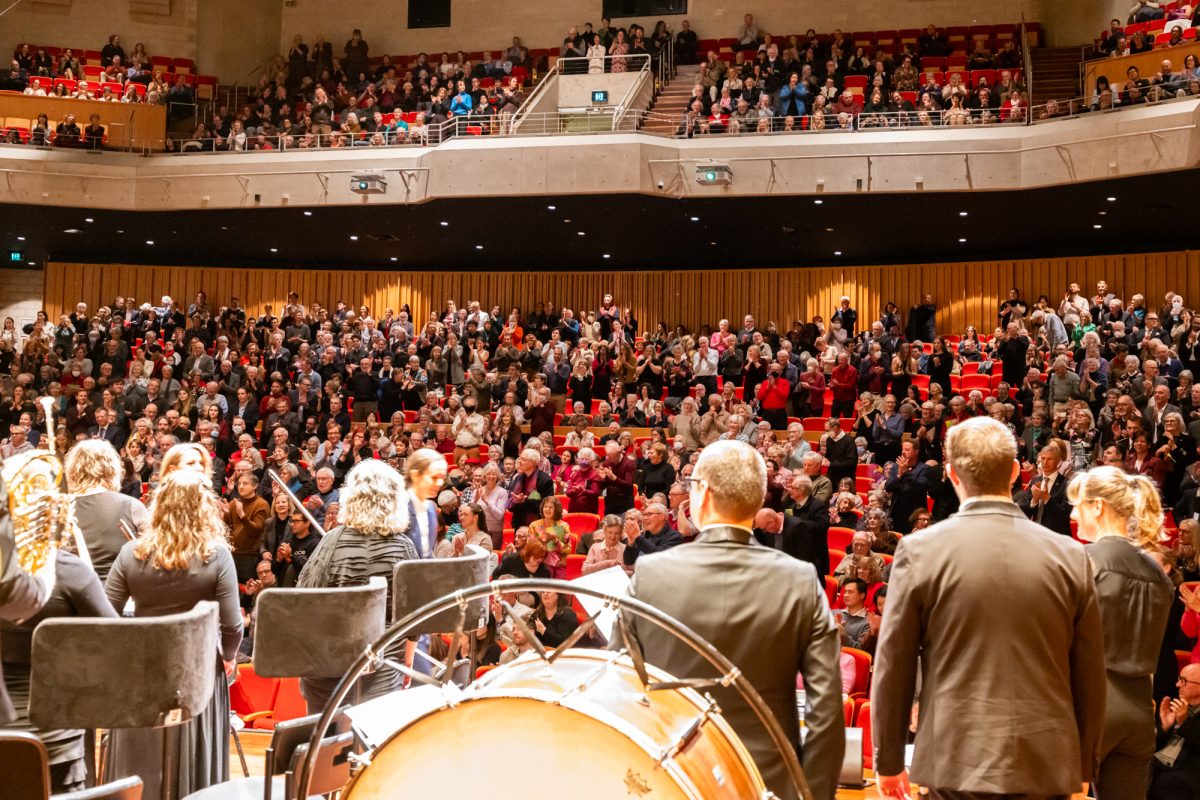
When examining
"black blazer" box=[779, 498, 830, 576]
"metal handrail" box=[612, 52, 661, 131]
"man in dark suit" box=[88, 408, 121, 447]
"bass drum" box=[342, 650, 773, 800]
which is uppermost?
"metal handrail" box=[612, 52, 661, 131]

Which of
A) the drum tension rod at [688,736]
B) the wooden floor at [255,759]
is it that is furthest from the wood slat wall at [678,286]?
the drum tension rod at [688,736]

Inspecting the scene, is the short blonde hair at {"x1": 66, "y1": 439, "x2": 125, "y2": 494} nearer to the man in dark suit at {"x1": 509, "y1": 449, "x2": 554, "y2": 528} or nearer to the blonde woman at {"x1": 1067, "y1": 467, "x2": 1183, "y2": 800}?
the blonde woman at {"x1": 1067, "y1": 467, "x2": 1183, "y2": 800}

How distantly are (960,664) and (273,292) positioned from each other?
16.3 metres

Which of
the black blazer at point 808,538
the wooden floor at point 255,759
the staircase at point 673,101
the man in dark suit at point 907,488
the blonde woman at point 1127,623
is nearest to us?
the blonde woman at point 1127,623

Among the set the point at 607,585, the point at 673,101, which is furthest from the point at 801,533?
the point at 673,101

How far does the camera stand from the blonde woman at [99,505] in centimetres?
358

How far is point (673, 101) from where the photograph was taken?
570 inches

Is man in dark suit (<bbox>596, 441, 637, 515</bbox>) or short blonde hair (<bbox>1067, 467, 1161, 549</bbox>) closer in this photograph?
short blonde hair (<bbox>1067, 467, 1161, 549</bbox>)

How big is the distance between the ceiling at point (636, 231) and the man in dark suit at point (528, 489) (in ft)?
16.0

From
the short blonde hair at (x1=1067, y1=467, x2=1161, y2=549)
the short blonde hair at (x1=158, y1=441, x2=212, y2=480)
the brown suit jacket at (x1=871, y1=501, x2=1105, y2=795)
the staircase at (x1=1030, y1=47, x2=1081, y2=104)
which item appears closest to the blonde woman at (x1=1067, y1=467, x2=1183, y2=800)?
the short blonde hair at (x1=1067, y1=467, x2=1161, y2=549)

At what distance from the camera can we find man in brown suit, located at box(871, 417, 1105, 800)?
7.07 feet

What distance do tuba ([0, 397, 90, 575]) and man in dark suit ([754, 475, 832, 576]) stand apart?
516cm

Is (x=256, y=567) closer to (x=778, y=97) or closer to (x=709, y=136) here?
(x=709, y=136)

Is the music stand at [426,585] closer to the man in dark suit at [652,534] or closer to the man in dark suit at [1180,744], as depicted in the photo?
the man in dark suit at [1180,744]
